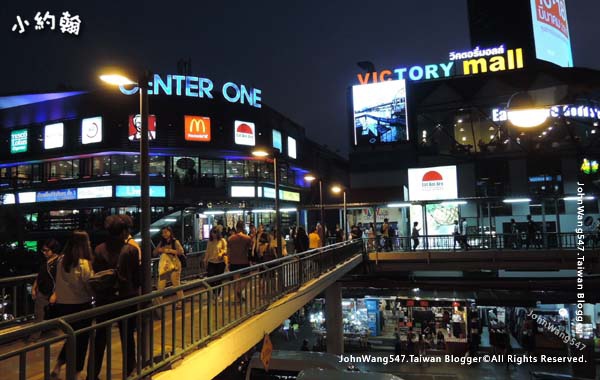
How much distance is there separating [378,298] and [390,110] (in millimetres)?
17848

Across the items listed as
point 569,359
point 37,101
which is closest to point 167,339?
point 569,359

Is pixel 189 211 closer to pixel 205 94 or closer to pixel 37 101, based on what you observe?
pixel 205 94

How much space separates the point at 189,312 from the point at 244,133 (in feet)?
92.4

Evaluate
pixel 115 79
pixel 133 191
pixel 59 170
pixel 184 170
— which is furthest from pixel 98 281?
pixel 59 170

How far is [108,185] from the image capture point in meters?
31.4

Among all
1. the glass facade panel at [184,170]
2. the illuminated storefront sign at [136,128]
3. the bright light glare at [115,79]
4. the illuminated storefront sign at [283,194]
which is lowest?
the bright light glare at [115,79]

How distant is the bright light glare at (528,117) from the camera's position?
5918 millimetres

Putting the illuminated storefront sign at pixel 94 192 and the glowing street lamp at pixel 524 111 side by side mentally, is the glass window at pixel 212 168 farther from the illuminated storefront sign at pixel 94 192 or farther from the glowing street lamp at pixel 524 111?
the glowing street lamp at pixel 524 111

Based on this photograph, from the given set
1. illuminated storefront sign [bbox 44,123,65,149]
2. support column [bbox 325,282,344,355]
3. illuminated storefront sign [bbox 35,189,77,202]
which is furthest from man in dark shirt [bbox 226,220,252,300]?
illuminated storefront sign [bbox 44,123,65,149]

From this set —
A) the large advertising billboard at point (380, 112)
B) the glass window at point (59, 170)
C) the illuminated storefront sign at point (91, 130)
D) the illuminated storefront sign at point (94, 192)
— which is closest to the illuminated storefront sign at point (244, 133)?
the large advertising billboard at point (380, 112)

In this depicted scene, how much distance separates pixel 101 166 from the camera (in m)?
32.8

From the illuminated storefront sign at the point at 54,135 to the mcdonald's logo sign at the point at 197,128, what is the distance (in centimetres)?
995

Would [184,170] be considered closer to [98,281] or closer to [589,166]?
[98,281]

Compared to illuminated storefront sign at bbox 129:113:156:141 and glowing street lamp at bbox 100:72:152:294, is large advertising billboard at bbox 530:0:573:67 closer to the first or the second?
illuminated storefront sign at bbox 129:113:156:141
